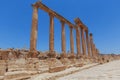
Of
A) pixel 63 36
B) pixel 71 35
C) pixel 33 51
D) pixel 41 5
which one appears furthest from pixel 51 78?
pixel 71 35

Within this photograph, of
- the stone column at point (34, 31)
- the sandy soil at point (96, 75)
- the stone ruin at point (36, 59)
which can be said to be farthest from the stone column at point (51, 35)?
the sandy soil at point (96, 75)

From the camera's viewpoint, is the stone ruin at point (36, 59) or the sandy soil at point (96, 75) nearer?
the sandy soil at point (96, 75)

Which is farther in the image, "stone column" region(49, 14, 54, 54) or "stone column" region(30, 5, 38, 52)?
"stone column" region(49, 14, 54, 54)

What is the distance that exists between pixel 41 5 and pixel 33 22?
9.18 feet

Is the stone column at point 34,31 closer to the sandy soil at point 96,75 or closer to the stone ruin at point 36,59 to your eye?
the stone ruin at point 36,59

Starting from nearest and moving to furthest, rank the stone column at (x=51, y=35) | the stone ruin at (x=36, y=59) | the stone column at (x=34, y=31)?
the stone ruin at (x=36, y=59), the stone column at (x=34, y=31), the stone column at (x=51, y=35)

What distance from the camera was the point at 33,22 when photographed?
18.5 m

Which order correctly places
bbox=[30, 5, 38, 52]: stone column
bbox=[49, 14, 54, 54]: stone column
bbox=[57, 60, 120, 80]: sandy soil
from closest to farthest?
bbox=[57, 60, 120, 80]: sandy soil
bbox=[30, 5, 38, 52]: stone column
bbox=[49, 14, 54, 54]: stone column

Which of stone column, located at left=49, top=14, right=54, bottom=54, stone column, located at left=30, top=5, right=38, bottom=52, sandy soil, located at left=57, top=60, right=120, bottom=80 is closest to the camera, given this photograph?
sandy soil, located at left=57, top=60, right=120, bottom=80

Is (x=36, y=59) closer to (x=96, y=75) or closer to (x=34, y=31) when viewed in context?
(x=34, y=31)

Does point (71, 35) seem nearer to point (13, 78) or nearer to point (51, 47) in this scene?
point (51, 47)

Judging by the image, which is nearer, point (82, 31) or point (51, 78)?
point (51, 78)

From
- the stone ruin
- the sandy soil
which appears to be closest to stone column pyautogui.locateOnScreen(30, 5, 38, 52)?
the stone ruin

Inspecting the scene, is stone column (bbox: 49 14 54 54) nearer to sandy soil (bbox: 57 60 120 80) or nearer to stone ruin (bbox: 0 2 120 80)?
stone ruin (bbox: 0 2 120 80)
